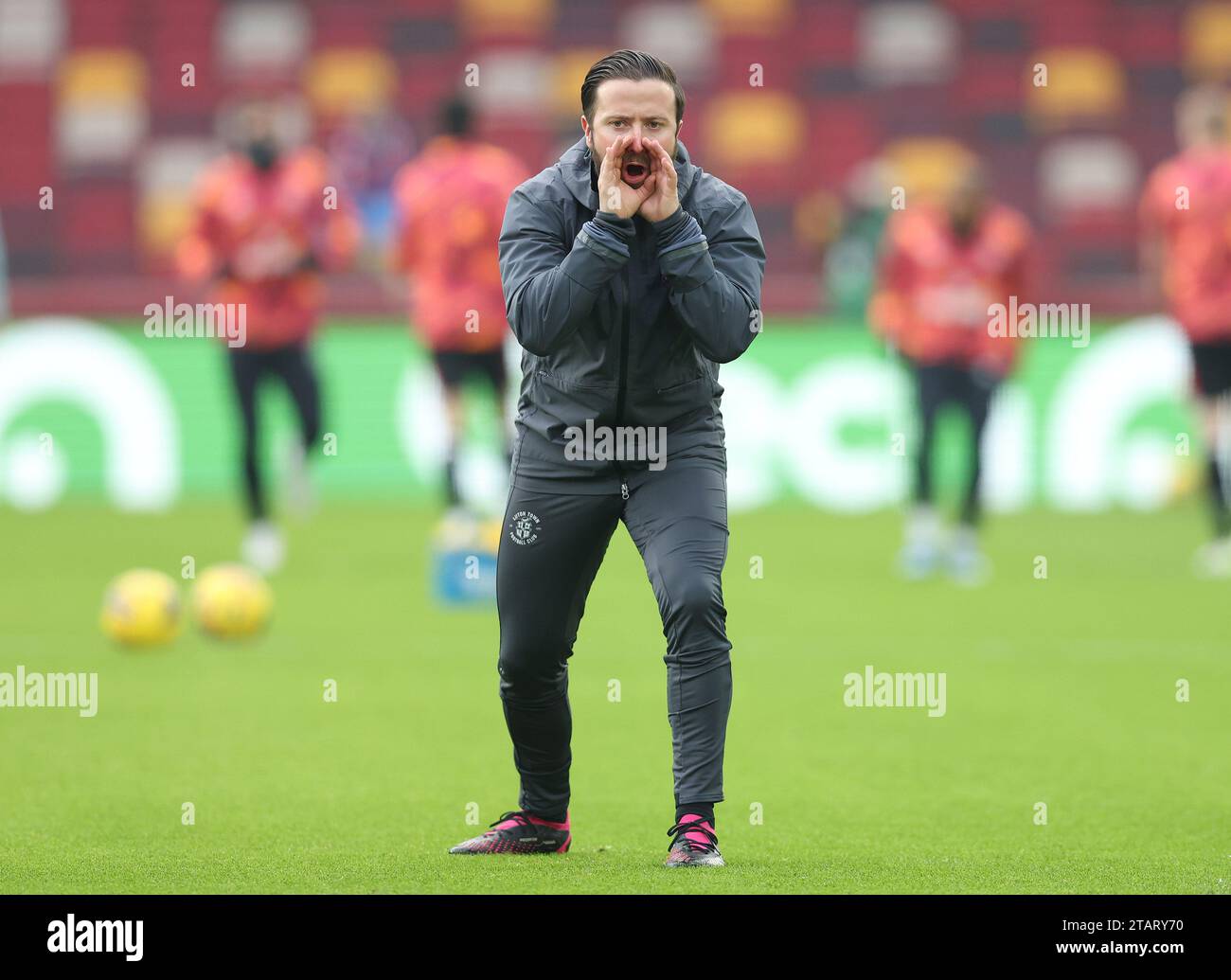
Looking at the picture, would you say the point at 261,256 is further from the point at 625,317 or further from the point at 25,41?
the point at 25,41

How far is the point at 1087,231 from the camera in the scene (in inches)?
1005

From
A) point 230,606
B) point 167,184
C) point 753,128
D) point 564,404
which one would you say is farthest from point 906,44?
point 564,404

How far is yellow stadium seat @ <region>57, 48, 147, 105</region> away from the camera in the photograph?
25812 mm

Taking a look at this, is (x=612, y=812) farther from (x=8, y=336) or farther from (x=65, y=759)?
(x=8, y=336)

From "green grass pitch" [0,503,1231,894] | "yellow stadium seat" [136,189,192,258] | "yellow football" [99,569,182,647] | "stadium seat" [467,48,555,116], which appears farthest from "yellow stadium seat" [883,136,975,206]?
"yellow football" [99,569,182,647]

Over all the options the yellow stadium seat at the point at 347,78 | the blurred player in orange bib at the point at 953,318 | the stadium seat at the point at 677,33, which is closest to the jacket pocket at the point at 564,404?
the blurred player in orange bib at the point at 953,318

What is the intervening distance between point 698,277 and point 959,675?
4648 mm

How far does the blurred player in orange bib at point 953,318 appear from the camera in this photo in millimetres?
13320

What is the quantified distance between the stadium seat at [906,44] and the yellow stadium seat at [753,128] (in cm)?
140

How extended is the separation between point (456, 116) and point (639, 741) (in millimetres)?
5573

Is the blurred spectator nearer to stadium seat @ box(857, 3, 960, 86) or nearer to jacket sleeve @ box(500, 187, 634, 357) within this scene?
stadium seat @ box(857, 3, 960, 86)

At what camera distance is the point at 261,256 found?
13.2 metres

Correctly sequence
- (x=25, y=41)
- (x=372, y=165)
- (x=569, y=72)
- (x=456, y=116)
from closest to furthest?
(x=456, y=116), (x=372, y=165), (x=25, y=41), (x=569, y=72)
